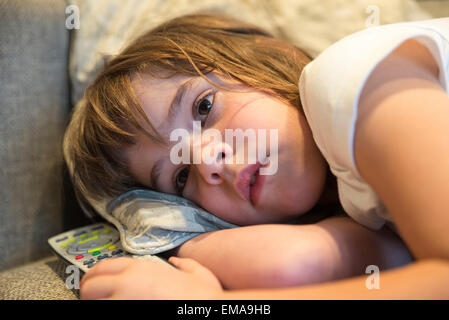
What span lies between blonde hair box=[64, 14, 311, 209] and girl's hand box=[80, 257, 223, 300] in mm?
249

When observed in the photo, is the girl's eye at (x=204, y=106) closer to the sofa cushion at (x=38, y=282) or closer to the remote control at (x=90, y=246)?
the remote control at (x=90, y=246)

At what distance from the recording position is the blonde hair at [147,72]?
74 cm

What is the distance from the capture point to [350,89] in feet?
1.64

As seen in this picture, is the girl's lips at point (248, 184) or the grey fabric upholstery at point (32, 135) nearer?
the girl's lips at point (248, 184)

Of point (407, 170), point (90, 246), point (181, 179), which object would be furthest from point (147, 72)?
point (407, 170)

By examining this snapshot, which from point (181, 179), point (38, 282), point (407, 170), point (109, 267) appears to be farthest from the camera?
point (181, 179)

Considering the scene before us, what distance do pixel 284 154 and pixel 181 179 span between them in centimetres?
25

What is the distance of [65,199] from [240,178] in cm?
48

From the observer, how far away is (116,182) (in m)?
0.84

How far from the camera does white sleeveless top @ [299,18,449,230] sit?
1.65ft

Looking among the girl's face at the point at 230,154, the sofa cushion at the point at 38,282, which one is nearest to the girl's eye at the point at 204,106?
the girl's face at the point at 230,154

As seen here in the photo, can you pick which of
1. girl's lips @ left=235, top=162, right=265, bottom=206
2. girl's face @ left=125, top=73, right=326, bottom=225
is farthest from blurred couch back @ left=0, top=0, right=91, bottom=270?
girl's lips @ left=235, top=162, right=265, bottom=206

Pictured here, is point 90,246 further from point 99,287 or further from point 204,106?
point 204,106
